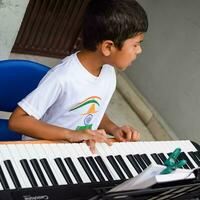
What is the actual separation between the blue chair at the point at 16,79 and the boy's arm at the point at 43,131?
0.78 feet

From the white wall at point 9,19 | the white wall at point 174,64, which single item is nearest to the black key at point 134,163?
the white wall at point 9,19

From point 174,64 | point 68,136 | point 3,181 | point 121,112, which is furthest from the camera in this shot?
point 121,112

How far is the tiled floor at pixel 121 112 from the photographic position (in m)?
3.97

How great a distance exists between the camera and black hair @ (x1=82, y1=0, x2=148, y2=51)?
76.5 inches

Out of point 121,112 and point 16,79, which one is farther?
point 121,112

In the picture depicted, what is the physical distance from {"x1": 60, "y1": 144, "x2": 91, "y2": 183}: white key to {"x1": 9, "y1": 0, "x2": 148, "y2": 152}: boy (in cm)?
7

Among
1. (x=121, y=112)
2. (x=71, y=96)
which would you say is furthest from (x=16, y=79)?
(x=121, y=112)

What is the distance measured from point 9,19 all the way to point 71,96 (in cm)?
107

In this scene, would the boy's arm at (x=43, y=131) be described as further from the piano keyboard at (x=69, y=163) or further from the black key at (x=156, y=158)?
the black key at (x=156, y=158)

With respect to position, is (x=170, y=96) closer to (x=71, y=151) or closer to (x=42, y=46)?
(x=42, y=46)

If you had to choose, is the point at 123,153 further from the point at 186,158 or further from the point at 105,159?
the point at 186,158

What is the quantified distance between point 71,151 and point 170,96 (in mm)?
2305

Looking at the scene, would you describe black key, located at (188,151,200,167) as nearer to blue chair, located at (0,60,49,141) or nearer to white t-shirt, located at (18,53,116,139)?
white t-shirt, located at (18,53,116,139)

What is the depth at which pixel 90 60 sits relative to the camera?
204 cm
